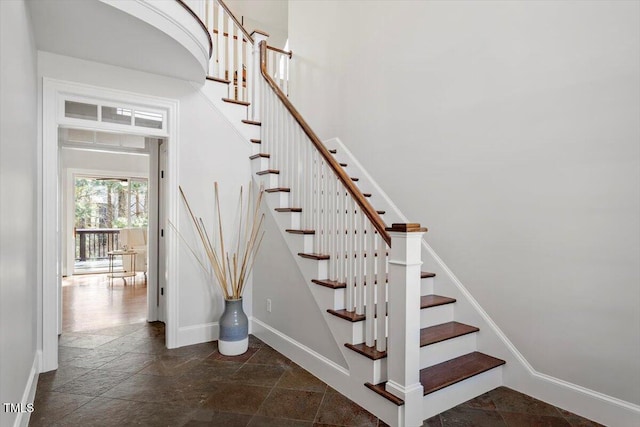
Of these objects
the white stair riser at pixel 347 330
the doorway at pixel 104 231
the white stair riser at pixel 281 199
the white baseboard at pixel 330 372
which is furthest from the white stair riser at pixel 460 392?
the doorway at pixel 104 231

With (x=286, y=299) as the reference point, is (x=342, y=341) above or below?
below

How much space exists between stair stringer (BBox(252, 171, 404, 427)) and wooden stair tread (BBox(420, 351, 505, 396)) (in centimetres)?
28

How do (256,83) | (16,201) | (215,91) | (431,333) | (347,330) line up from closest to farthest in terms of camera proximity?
1. (16,201)
2. (347,330)
3. (431,333)
4. (215,91)
5. (256,83)

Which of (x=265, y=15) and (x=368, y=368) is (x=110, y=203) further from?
(x=368, y=368)

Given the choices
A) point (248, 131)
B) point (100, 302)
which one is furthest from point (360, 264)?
point (100, 302)

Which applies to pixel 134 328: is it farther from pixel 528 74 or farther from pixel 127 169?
pixel 127 169

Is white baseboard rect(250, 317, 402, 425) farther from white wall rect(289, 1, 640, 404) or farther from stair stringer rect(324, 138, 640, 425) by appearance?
white wall rect(289, 1, 640, 404)

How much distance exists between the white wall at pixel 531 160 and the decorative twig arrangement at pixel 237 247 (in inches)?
54.6

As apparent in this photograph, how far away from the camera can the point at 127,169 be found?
26.5 feet

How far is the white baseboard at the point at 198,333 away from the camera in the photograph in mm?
3477

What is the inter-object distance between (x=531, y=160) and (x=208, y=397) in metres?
2.80

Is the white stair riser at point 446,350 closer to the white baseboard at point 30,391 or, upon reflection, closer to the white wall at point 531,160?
Result: the white wall at point 531,160

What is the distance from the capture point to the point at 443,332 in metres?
2.72

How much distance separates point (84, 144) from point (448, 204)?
4092 millimetres
